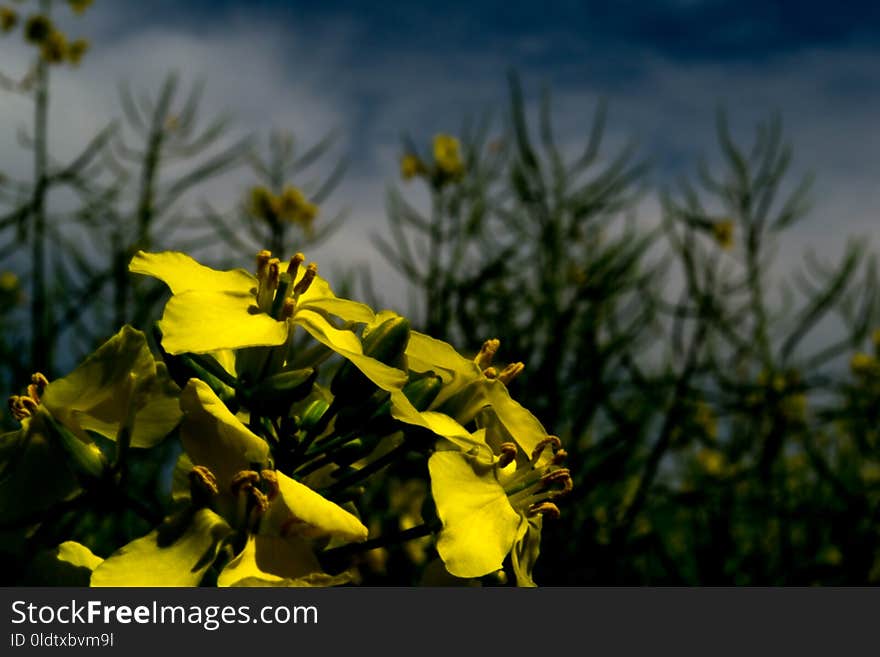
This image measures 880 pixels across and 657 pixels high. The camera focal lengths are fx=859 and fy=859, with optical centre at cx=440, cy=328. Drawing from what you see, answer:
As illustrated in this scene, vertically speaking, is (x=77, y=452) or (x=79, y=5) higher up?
(x=79, y=5)

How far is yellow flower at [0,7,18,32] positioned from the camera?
242cm

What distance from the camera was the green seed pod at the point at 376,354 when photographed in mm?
623

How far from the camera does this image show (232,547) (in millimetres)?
540

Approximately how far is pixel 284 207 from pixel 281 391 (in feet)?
6.00

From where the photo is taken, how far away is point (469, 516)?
1.88 ft

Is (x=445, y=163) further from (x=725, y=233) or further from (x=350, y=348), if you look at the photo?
(x=350, y=348)

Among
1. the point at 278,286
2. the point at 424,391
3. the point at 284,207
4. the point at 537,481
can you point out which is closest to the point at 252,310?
the point at 278,286

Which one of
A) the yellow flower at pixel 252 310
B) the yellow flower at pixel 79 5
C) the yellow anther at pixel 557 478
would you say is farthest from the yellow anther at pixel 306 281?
the yellow flower at pixel 79 5

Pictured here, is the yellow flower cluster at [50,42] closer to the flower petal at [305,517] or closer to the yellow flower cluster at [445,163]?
the yellow flower cluster at [445,163]

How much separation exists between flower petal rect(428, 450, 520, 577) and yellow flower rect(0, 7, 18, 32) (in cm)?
240

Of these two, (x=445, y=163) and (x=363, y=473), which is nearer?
(x=363, y=473)

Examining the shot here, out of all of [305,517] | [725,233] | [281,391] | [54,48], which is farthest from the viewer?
[725,233]

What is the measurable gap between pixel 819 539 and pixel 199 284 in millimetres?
1857
